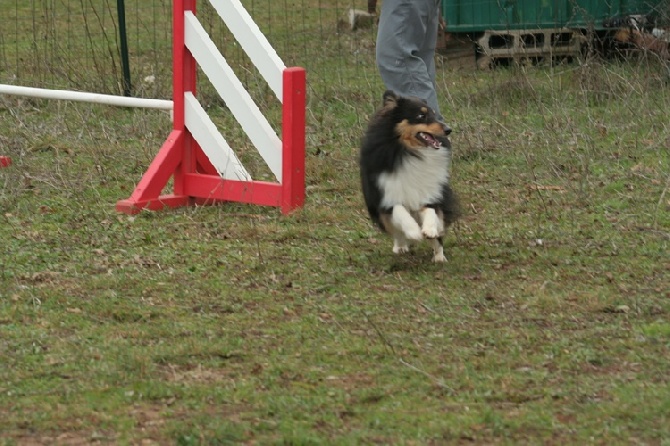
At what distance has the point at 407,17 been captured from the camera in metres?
6.97

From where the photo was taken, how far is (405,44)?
23.0ft

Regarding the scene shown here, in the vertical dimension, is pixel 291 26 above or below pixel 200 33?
below

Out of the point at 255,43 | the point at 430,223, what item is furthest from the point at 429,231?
the point at 255,43

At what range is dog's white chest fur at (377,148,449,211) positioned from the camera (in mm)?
5508

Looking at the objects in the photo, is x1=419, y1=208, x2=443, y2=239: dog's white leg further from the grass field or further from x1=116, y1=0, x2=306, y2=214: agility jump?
x1=116, y1=0, x2=306, y2=214: agility jump

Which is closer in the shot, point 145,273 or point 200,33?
point 145,273

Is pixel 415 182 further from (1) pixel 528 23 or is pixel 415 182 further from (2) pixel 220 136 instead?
(1) pixel 528 23

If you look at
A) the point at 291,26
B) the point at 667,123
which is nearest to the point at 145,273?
the point at 667,123

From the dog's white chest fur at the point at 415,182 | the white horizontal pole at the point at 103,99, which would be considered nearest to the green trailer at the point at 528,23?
the white horizontal pole at the point at 103,99

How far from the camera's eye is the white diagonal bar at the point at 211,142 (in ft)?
22.2

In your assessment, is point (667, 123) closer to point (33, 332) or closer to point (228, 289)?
point (228, 289)

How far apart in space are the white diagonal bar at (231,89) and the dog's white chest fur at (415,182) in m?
1.23

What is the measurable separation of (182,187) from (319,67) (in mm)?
4230

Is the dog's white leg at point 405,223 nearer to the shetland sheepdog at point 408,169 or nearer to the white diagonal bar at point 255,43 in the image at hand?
the shetland sheepdog at point 408,169
